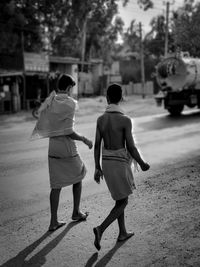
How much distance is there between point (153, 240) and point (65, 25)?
2445cm

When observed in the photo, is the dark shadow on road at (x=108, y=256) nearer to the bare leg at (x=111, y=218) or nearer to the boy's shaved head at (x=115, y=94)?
the bare leg at (x=111, y=218)

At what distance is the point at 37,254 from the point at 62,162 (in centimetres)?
114

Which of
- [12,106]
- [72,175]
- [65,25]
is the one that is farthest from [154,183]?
[65,25]

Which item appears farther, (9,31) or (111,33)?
(111,33)

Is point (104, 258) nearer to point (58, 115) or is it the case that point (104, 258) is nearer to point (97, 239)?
point (97, 239)

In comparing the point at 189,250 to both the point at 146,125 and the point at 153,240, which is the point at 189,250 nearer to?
the point at 153,240

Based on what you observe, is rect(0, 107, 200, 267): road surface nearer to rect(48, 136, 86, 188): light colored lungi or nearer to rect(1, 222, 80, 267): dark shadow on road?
rect(1, 222, 80, 267): dark shadow on road

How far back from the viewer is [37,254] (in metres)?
4.09

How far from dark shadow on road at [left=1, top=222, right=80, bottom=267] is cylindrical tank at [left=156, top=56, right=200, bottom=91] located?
53.0 feet

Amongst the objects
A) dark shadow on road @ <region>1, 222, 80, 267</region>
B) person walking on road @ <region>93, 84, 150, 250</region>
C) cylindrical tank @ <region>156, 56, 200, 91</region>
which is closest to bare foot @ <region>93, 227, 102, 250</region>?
person walking on road @ <region>93, 84, 150, 250</region>

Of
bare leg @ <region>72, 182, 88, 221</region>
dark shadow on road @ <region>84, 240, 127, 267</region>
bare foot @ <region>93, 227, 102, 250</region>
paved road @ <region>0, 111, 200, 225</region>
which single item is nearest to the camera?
dark shadow on road @ <region>84, 240, 127, 267</region>

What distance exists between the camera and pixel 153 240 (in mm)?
4379

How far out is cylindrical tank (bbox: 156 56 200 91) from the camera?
64.5ft

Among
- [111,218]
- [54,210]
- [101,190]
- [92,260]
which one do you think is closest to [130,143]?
[111,218]
